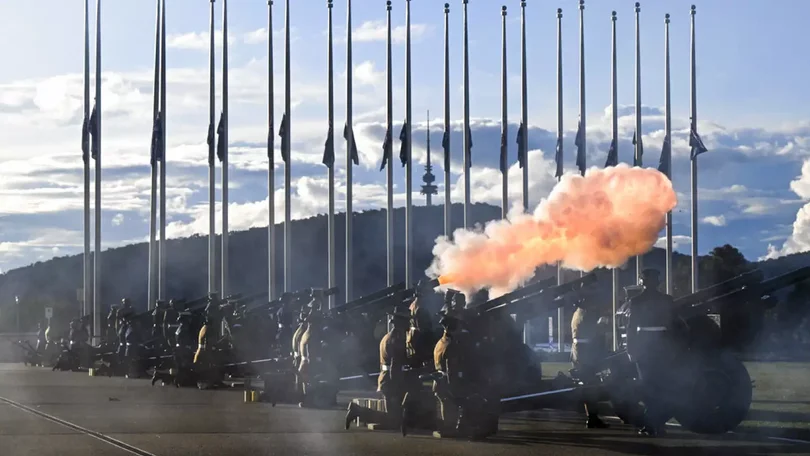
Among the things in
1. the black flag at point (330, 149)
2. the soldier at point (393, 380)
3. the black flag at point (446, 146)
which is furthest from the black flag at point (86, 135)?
the soldier at point (393, 380)

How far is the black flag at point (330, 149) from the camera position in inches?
1801

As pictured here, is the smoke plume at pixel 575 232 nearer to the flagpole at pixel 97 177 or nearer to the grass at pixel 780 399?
the grass at pixel 780 399

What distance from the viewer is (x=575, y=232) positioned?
86.6ft

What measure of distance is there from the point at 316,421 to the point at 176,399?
8.70m

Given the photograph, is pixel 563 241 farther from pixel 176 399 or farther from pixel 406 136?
pixel 406 136

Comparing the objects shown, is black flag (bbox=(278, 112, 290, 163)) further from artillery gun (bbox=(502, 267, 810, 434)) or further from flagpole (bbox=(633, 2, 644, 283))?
artillery gun (bbox=(502, 267, 810, 434))

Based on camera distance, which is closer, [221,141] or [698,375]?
[698,375]

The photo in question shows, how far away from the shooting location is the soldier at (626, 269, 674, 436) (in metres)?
21.2

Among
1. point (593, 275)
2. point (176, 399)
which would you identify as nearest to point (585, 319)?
point (593, 275)

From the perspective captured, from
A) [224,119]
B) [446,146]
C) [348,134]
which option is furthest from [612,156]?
[224,119]

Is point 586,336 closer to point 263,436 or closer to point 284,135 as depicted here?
point 263,436

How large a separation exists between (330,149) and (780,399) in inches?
838

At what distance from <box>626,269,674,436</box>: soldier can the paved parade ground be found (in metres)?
0.60

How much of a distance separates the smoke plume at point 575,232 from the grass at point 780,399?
4.22m
